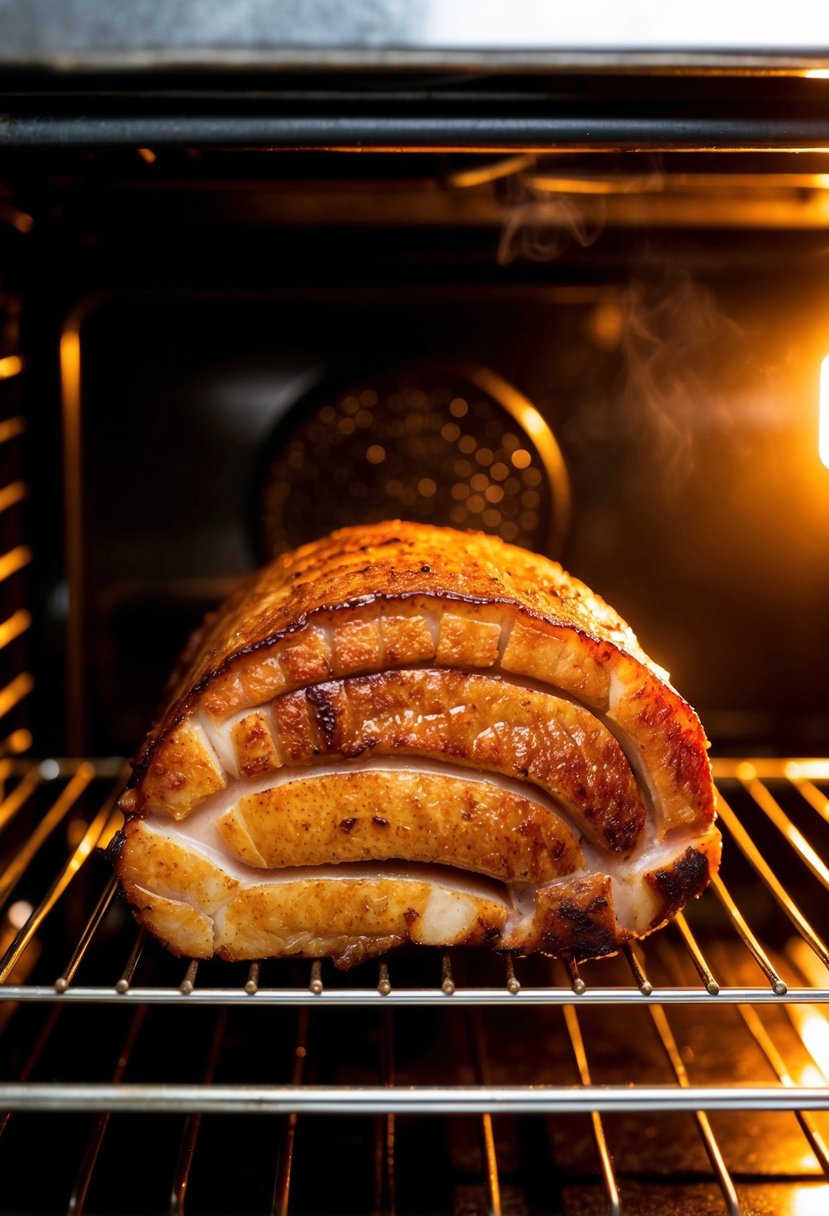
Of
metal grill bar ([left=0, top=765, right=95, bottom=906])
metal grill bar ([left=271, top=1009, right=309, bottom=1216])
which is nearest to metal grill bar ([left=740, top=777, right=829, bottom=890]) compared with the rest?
metal grill bar ([left=271, top=1009, right=309, bottom=1216])

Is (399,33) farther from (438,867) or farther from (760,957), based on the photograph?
(760,957)

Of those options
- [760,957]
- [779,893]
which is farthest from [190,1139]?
[779,893]

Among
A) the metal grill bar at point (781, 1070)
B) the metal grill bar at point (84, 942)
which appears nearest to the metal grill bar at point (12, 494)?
the metal grill bar at point (84, 942)

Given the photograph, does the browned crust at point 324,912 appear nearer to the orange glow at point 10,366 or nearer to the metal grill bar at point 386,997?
the metal grill bar at point 386,997

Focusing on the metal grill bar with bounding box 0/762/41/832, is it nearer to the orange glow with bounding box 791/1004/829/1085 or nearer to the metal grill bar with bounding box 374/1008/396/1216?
the metal grill bar with bounding box 374/1008/396/1216

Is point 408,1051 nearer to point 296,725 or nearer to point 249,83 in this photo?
point 296,725

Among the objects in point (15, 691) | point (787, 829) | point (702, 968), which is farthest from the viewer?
point (15, 691)
